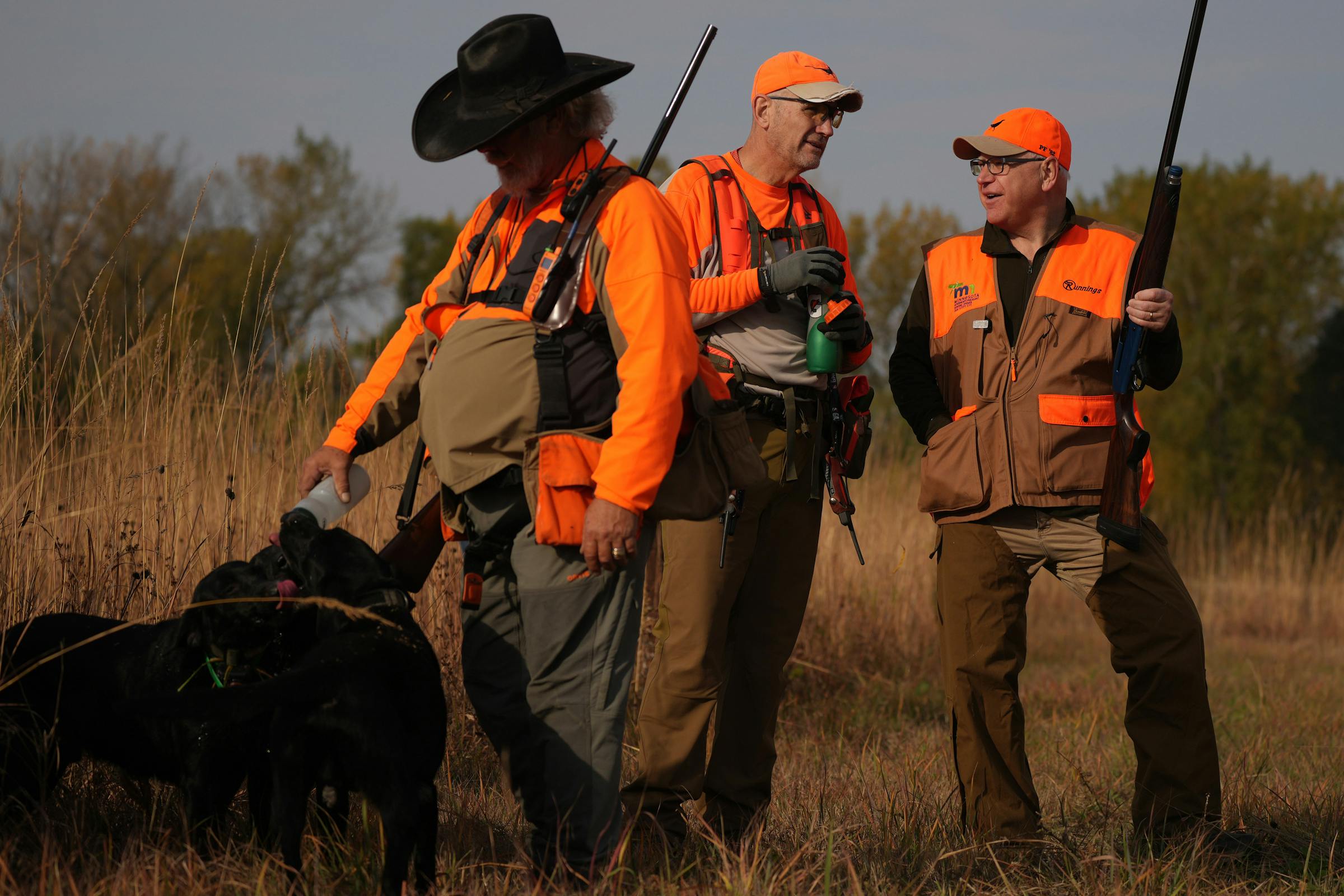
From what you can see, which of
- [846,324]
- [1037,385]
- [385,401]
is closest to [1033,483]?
[1037,385]

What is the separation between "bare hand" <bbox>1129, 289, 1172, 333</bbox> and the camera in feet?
11.7

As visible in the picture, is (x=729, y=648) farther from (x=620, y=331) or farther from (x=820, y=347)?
(x=620, y=331)

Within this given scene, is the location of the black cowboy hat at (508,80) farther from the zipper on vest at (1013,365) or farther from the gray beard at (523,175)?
the zipper on vest at (1013,365)

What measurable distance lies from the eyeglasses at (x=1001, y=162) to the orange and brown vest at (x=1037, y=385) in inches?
9.8

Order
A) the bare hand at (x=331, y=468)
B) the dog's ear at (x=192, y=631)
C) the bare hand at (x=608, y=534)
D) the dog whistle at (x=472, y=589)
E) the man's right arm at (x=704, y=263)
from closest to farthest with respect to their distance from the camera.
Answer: the bare hand at (x=608, y=534) → the dog whistle at (x=472, y=589) → the bare hand at (x=331, y=468) → the dog's ear at (x=192, y=631) → the man's right arm at (x=704, y=263)

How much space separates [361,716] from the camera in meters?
2.63

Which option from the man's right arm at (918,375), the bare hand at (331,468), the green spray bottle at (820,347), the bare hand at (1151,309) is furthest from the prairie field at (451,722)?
the bare hand at (1151,309)

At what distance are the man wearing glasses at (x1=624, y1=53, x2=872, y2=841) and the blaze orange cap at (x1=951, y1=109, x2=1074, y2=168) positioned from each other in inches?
16.6

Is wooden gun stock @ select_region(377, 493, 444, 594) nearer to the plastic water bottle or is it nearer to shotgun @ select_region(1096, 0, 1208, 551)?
the plastic water bottle

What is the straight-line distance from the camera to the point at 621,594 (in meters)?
2.77

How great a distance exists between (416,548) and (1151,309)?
88.0 inches

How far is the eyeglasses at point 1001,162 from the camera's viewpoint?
3.73 metres

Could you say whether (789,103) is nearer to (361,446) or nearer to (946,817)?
(361,446)

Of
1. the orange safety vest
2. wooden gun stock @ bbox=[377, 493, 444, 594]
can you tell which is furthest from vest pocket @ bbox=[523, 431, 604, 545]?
the orange safety vest
